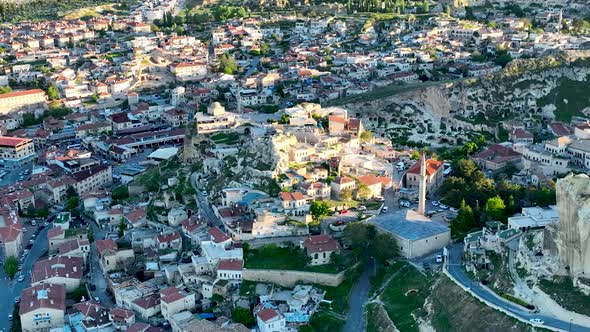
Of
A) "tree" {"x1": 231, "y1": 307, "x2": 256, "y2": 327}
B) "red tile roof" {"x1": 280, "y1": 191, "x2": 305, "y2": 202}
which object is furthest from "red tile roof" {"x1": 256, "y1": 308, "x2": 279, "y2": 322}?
"red tile roof" {"x1": 280, "y1": 191, "x2": 305, "y2": 202}

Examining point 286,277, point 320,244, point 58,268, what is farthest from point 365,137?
point 58,268

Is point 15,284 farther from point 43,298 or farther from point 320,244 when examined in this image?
point 320,244

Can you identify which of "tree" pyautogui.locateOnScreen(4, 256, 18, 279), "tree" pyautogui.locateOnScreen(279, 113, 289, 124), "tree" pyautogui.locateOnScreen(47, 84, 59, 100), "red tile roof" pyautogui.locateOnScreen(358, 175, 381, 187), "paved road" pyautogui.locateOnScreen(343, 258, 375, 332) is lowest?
"tree" pyautogui.locateOnScreen(4, 256, 18, 279)

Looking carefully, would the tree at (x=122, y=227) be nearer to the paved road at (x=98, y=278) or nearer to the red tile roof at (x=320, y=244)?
the paved road at (x=98, y=278)

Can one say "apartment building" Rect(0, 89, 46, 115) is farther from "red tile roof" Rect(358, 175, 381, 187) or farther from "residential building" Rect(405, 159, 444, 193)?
"residential building" Rect(405, 159, 444, 193)

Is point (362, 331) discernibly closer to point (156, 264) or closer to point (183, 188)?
Answer: point (156, 264)

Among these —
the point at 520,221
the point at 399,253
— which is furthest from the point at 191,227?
the point at 520,221
